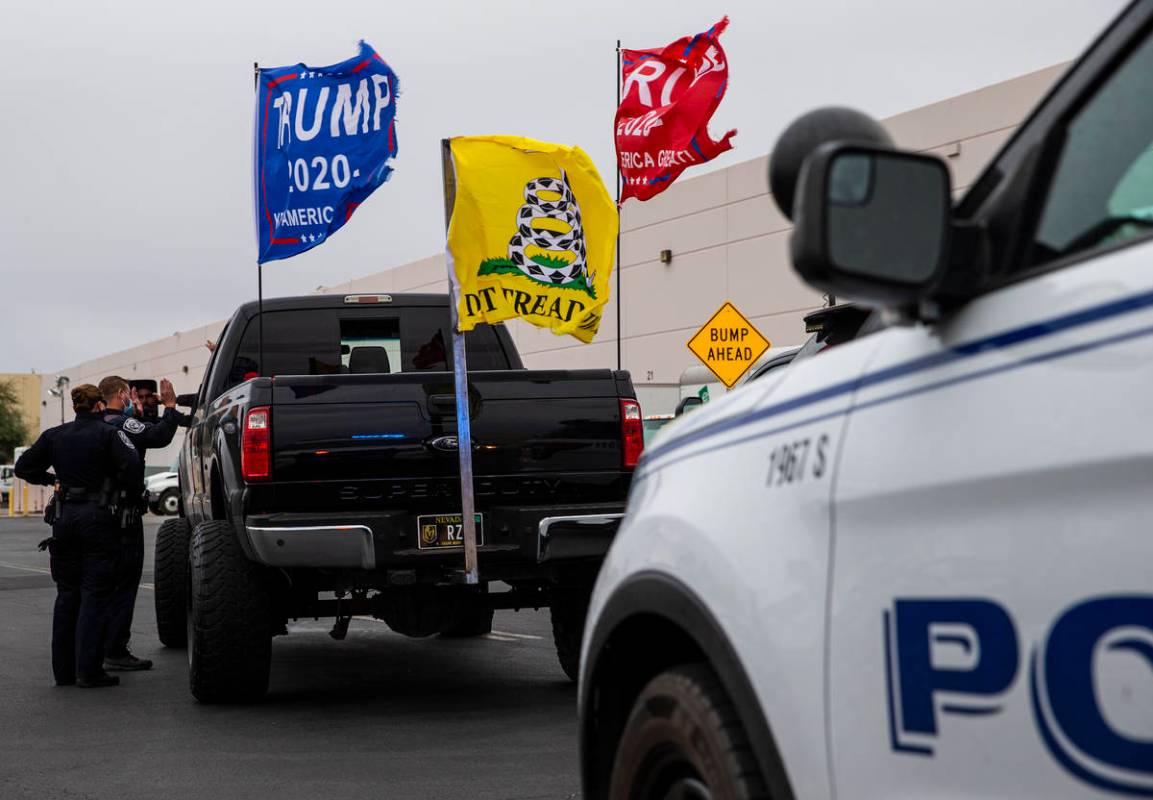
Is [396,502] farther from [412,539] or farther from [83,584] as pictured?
[83,584]

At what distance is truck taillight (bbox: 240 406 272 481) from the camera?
7762 mm

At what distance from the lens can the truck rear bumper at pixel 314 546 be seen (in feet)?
25.0

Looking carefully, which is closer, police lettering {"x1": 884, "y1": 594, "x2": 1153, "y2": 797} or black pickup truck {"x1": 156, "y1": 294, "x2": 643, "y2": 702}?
police lettering {"x1": 884, "y1": 594, "x2": 1153, "y2": 797}

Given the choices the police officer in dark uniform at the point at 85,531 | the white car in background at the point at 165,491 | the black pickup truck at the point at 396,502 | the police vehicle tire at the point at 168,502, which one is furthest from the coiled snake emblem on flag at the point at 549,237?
the police vehicle tire at the point at 168,502

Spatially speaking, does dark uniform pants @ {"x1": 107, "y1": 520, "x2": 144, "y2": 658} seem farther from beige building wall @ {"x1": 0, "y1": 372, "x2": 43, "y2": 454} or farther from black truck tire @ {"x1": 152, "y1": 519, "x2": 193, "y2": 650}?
beige building wall @ {"x1": 0, "y1": 372, "x2": 43, "y2": 454}

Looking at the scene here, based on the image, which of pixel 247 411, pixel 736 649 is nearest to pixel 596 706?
pixel 736 649

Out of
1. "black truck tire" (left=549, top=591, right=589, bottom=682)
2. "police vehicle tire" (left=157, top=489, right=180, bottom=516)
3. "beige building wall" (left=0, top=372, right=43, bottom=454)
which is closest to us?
"black truck tire" (left=549, top=591, right=589, bottom=682)

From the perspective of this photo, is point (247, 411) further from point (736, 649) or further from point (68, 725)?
point (736, 649)

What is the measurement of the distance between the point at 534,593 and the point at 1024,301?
689cm

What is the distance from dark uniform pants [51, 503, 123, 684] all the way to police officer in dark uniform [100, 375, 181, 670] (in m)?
0.22

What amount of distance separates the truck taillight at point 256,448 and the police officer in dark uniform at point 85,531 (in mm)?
2203

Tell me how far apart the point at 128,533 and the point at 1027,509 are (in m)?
8.73

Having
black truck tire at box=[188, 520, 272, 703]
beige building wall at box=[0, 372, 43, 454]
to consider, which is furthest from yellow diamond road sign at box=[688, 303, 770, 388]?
beige building wall at box=[0, 372, 43, 454]

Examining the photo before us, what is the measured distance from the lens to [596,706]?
337cm
